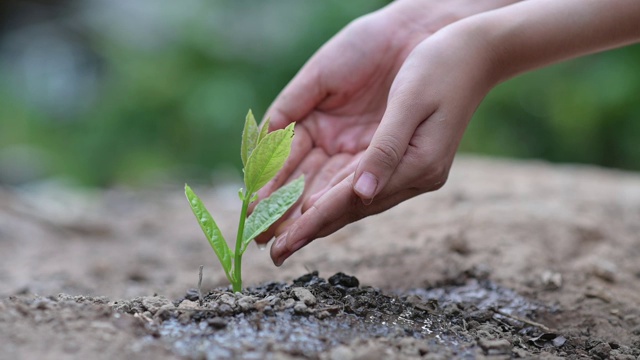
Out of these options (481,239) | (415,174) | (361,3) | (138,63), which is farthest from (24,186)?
(415,174)

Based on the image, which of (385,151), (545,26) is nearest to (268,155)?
(385,151)

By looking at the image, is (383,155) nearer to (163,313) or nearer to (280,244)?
(280,244)

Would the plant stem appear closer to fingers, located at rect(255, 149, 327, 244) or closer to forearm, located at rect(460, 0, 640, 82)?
fingers, located at rect(255, 149, 327, 244)

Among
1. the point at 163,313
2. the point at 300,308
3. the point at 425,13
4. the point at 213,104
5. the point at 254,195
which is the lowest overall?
A: the point at 300,308

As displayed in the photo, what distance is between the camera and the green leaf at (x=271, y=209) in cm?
177

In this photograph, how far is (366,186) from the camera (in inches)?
62.8

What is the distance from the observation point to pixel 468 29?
1.84m

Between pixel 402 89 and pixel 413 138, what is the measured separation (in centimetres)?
13

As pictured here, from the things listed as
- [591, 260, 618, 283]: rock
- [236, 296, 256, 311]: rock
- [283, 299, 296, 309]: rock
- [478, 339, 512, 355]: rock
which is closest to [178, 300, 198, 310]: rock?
[236, 296, 256, 311]: rock

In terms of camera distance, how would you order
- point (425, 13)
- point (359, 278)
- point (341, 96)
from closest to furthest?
point (341, 96) < point (425, 13) < point (359, 278)

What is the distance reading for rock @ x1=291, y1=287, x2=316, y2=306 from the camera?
1589 millimetres

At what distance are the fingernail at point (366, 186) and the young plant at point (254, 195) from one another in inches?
7.8

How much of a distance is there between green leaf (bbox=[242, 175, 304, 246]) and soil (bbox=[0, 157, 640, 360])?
0.17m

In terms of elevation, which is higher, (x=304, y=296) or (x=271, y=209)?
(x=271, y=209)
